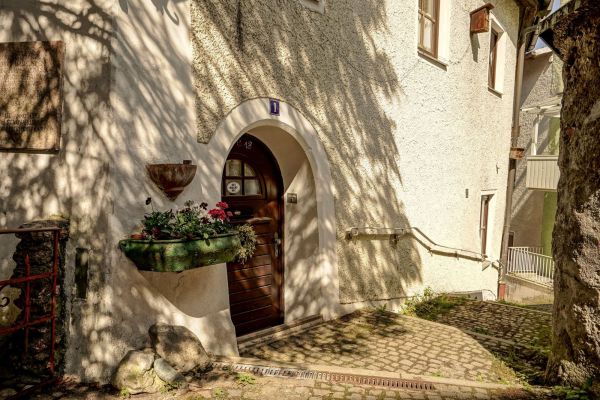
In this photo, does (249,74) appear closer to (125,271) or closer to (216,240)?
(216,240)

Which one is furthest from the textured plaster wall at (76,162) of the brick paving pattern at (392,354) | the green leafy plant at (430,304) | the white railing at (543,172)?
the white railing at (543,172)

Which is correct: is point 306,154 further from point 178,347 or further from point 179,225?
point 178,347

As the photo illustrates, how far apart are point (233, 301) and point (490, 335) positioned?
335 centimetres

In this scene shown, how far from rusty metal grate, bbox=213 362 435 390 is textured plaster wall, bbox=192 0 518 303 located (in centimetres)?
210

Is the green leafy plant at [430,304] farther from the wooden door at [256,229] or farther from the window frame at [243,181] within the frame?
the window frame at [243,181]

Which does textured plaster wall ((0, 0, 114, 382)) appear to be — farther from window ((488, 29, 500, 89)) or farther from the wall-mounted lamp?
window ((488, 29, 500, 89))

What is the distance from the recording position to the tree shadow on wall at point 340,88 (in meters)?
3.94

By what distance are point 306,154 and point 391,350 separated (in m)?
2.50

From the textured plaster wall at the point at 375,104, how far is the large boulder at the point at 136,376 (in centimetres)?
199

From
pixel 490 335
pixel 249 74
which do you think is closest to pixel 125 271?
pixel 249 74

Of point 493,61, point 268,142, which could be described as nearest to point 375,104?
point 268,142

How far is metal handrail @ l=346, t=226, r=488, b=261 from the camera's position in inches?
227

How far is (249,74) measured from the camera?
424 cm

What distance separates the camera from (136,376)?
3.02m
